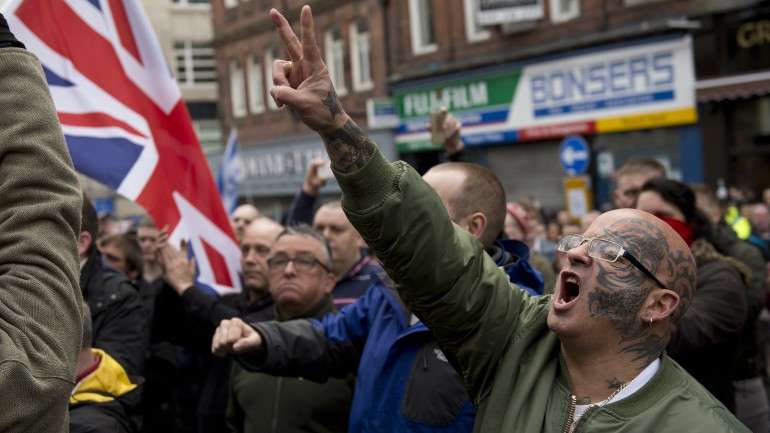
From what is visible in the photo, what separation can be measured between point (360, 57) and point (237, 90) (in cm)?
783

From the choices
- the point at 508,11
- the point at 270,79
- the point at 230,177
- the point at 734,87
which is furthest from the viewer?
the point at 270,79

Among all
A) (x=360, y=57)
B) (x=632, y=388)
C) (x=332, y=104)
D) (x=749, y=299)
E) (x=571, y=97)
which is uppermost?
(x=360, y=57)

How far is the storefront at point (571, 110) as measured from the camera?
670 inches

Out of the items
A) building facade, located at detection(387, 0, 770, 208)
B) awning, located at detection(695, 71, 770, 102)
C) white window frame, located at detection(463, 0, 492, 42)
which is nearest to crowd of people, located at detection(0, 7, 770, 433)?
building facade, located at detection(387, 0, 770, 208)

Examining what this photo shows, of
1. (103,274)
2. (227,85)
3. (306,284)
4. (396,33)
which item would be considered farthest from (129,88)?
(227,85)

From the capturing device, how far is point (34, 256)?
1.61 meters

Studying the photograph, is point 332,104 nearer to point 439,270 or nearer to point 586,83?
point 439,270

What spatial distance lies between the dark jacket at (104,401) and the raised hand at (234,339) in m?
0.37

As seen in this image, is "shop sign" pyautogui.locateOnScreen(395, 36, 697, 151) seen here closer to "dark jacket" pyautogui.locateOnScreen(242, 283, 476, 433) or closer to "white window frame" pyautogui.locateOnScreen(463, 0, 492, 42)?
"white window frame" pyautogui.locateOnScreen(463, 0, 492, 42)

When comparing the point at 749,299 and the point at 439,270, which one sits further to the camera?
the point at 749,299

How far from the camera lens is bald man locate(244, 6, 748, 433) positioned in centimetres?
215

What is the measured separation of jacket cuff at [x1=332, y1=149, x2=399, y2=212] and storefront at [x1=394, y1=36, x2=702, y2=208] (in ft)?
51.0

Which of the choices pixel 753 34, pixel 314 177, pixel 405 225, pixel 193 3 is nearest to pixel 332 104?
pixel 405 225

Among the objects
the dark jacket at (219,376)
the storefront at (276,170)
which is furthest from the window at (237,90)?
the dark jacket at (219,376)
